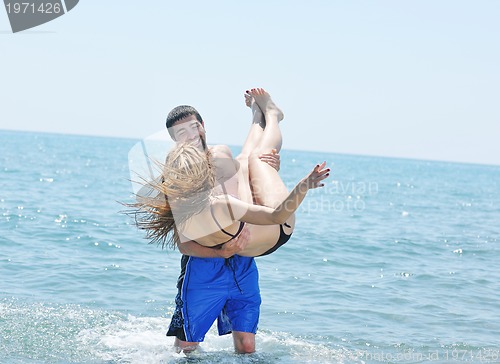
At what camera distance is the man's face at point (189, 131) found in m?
5.58

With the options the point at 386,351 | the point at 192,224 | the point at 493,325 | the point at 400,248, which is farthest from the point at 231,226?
the point at 400,248

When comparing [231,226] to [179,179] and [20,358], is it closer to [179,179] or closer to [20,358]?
[179,179]

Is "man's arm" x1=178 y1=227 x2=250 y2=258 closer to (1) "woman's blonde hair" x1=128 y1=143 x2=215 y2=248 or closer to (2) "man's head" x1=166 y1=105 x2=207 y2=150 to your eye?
(1) "woman's blonde hair" x1=128 y1=143 x2=215 y2=248

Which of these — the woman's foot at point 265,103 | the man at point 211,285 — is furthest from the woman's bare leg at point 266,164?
the man at point 211,285

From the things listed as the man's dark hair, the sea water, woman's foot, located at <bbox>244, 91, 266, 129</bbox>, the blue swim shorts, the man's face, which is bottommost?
the sea water

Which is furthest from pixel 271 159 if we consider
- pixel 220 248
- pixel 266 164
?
pixel 220 248

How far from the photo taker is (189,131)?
5.62 metres

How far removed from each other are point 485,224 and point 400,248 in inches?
382

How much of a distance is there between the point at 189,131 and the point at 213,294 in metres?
1.46

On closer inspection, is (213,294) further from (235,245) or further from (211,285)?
(235,245)

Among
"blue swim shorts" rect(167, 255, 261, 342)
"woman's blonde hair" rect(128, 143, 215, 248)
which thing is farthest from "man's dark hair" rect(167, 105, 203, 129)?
"blue swim shorts" rect(167, 255, 261, 342)

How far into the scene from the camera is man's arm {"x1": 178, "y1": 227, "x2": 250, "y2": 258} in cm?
557

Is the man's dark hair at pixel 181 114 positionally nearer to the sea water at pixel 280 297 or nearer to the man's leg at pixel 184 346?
the sea water at pixel 280 297

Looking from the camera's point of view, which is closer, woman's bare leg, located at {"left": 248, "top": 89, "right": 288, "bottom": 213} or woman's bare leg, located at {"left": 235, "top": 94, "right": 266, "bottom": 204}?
woman's bare leg, located at {"left": 248, "top": 89, "right": 288, "bottom": 213}
